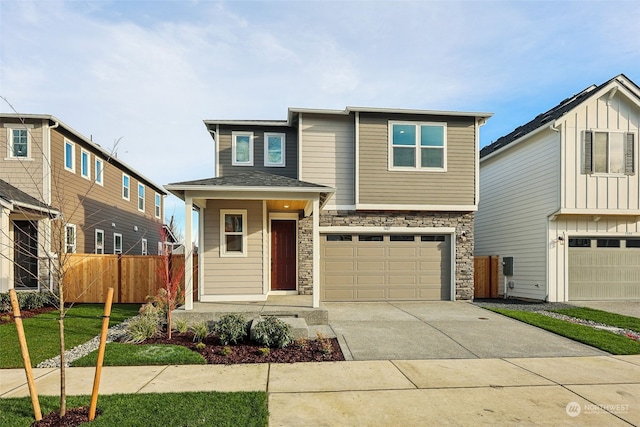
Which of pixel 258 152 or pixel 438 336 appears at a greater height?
pixel 258 152

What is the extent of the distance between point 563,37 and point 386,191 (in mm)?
5994

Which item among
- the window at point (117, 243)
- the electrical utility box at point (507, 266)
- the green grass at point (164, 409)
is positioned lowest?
the green grass at point (164, 409)

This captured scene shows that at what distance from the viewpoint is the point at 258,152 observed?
12.1 meters

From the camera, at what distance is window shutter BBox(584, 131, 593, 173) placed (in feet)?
39.1

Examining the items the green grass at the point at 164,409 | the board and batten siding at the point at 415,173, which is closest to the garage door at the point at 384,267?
the board and batten siding at the point at 415,173

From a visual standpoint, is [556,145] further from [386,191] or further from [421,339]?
[421,339]

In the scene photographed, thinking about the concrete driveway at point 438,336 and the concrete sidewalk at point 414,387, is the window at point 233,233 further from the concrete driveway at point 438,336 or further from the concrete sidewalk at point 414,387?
the concrete sidewalk at point 414,387

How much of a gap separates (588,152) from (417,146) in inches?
214

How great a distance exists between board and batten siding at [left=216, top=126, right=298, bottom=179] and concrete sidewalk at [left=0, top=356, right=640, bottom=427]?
732cm

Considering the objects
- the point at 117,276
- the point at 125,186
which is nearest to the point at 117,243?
the point at 125,186

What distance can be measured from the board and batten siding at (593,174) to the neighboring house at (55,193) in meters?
13.2

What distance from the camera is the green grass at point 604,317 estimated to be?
8711 millimetres

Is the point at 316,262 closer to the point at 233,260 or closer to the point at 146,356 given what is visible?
the point at 233,260

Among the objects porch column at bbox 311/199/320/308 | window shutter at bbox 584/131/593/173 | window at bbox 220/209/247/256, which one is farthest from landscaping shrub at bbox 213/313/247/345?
window shutter at bbox 584/131/593/173
